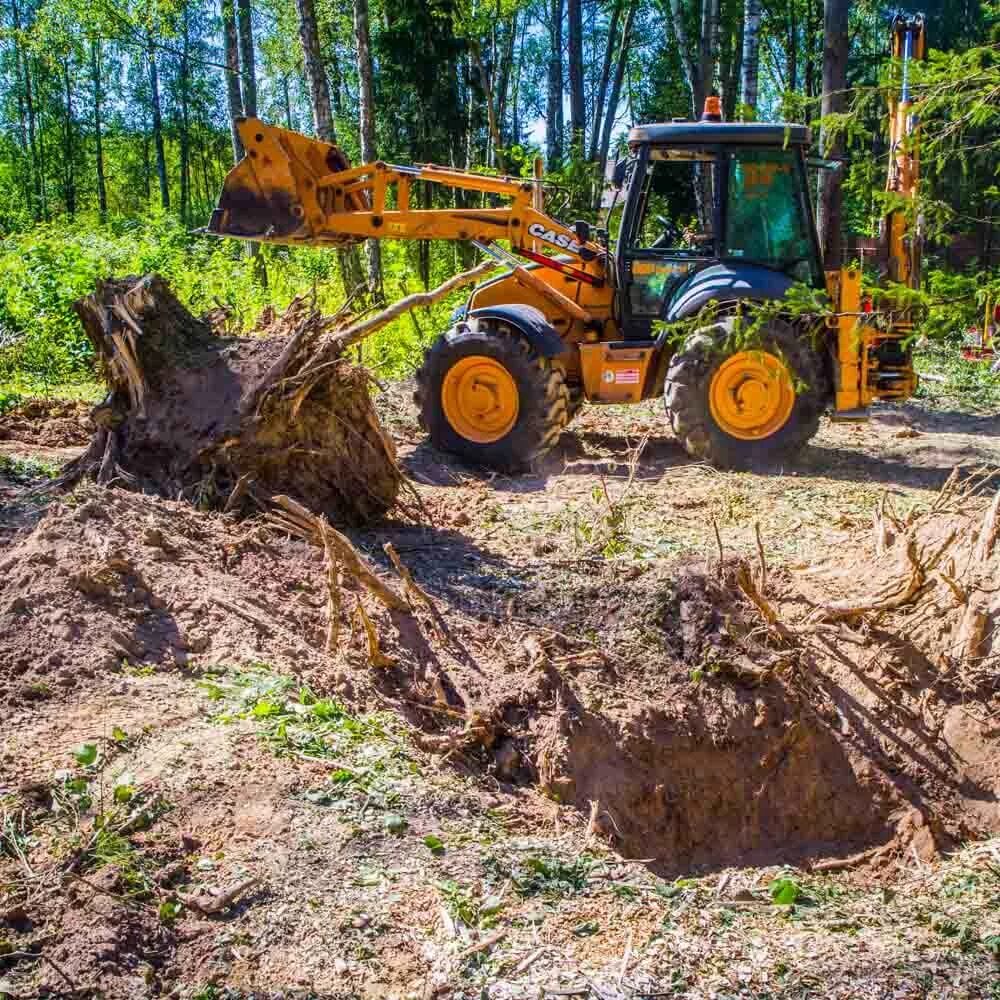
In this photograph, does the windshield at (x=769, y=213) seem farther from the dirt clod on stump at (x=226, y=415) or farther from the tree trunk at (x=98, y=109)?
the tree trunk at (x=98, y=109)

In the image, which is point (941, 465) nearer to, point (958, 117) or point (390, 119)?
point (958, 117)

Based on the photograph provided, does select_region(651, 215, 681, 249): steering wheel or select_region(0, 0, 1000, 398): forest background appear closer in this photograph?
select_region(0, 0, 1000, 398): forest background

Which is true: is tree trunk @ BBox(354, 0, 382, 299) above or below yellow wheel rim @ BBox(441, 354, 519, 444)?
above

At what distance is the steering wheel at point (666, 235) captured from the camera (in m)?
9.68

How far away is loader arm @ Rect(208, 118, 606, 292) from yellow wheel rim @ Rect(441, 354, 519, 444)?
1.25 meters

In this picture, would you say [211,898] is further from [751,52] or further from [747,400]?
[751,52]

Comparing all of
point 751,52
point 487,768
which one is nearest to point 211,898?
point 487,768

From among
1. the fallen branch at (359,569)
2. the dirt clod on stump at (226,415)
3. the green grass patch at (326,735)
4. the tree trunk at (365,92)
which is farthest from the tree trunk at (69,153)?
the green grass patch at (326,735)

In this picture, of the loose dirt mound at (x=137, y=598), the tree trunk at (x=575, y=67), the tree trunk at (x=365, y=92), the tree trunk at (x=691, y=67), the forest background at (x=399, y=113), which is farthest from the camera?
the tree trunk at (x=575, y=67)

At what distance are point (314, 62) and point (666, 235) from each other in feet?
21.2

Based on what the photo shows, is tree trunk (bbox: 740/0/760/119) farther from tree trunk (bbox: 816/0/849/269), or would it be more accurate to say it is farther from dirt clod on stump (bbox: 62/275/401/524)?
dirt clod on stump (bbox: 62/275/401/524)

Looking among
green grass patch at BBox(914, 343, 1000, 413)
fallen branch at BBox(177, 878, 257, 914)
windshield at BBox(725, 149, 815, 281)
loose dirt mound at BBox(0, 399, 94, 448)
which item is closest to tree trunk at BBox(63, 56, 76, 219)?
loose dirt mound at BBox(0, 399, 94, 448)

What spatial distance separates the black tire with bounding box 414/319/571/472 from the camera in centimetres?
930

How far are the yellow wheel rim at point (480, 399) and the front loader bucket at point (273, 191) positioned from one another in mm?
1896
